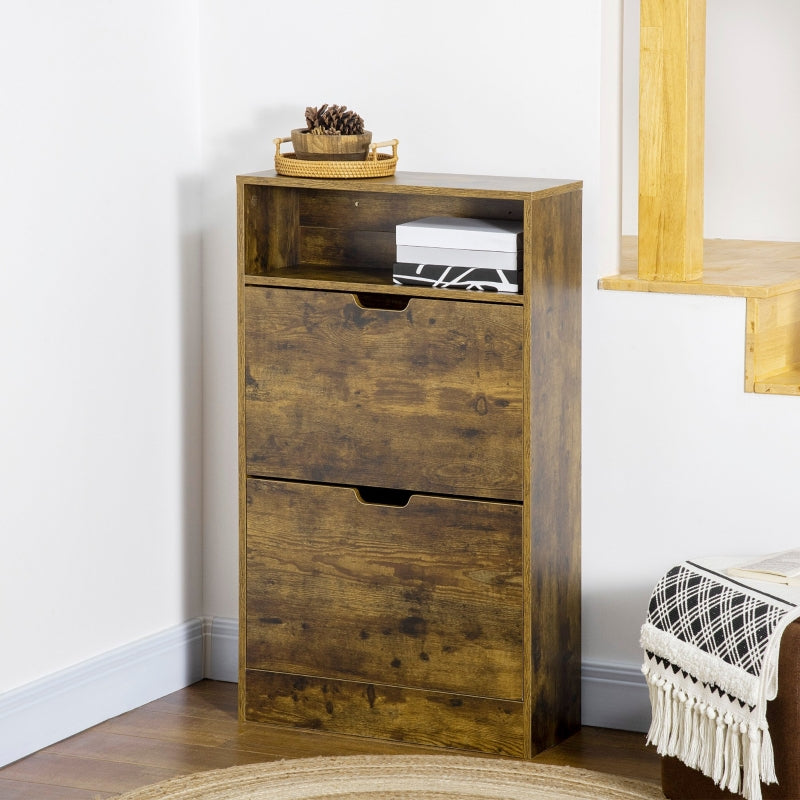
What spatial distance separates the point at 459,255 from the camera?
272cm

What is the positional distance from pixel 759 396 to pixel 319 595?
94 centimetres

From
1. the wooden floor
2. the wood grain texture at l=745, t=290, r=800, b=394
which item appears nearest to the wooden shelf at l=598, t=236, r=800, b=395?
the wood grain texture at l=745, t=290, r=800, b=394

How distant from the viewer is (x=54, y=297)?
2.83 meters

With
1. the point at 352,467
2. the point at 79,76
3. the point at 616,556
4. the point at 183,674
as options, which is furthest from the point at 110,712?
the point at 79,76

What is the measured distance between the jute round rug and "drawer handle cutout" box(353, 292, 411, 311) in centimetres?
88

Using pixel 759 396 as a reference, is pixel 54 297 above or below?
above

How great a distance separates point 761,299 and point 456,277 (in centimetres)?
58

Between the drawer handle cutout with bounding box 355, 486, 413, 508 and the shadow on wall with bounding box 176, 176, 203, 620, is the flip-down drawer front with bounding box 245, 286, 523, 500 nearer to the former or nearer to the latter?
the drawer handle cutout with bounding box 355, 486, 413, 508

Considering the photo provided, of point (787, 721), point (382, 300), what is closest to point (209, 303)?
point (382, 300)

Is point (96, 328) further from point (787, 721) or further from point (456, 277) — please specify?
point (787, 721)

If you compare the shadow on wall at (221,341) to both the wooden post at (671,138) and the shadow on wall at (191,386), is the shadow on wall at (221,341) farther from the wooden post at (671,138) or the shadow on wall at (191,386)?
the wooden post at (671,138)

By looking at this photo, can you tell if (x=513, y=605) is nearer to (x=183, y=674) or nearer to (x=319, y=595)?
(x=319, y=595)

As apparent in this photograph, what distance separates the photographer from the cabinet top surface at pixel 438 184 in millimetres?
2676

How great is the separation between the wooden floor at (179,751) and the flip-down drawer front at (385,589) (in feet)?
0.45
